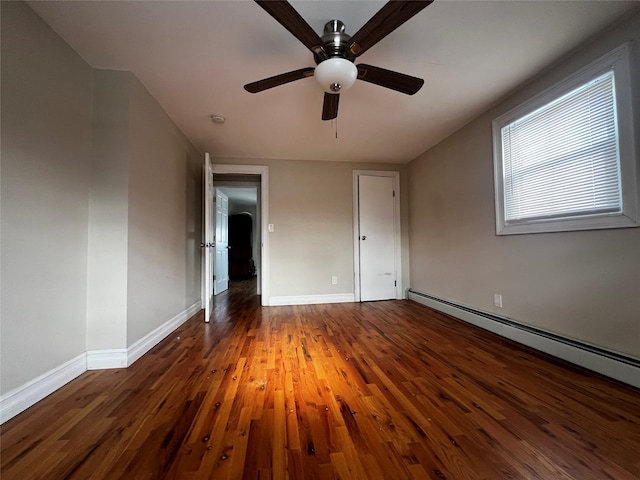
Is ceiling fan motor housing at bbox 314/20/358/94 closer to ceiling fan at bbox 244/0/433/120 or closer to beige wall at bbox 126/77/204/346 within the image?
ceiling fan at bbox 244/0/433/120

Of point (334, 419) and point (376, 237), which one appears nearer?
point (334, 419)

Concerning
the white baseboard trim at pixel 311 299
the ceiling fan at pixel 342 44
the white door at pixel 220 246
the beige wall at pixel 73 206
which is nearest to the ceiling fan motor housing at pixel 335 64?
the ceiling fan at pixel 342 44

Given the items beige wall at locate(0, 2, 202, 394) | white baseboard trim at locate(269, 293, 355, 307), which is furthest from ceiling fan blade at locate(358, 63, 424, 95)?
white baseboard trim at locate(269, 293, 355, 307)

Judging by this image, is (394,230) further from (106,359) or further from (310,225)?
(106,359)

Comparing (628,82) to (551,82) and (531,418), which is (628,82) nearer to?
(551,82)

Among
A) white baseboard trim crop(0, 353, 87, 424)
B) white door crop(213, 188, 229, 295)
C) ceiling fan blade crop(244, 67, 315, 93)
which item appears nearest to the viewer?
white baseboard trim crop(0, 353, 87, 424)

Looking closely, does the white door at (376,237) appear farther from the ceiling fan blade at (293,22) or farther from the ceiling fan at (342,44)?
the ceiling fan blade at (293,22)

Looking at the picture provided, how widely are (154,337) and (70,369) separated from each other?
22.4 inches

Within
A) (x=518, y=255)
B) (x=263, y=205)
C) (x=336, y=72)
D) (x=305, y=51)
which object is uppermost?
(x=305, y=51)

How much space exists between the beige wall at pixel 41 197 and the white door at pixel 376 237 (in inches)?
119

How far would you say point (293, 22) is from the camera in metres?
1.15

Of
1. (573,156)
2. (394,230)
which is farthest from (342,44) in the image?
(394,230)

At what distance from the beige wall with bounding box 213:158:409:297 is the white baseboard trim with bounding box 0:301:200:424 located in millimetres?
1645

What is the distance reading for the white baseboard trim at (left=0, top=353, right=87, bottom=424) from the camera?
1.15 meters
